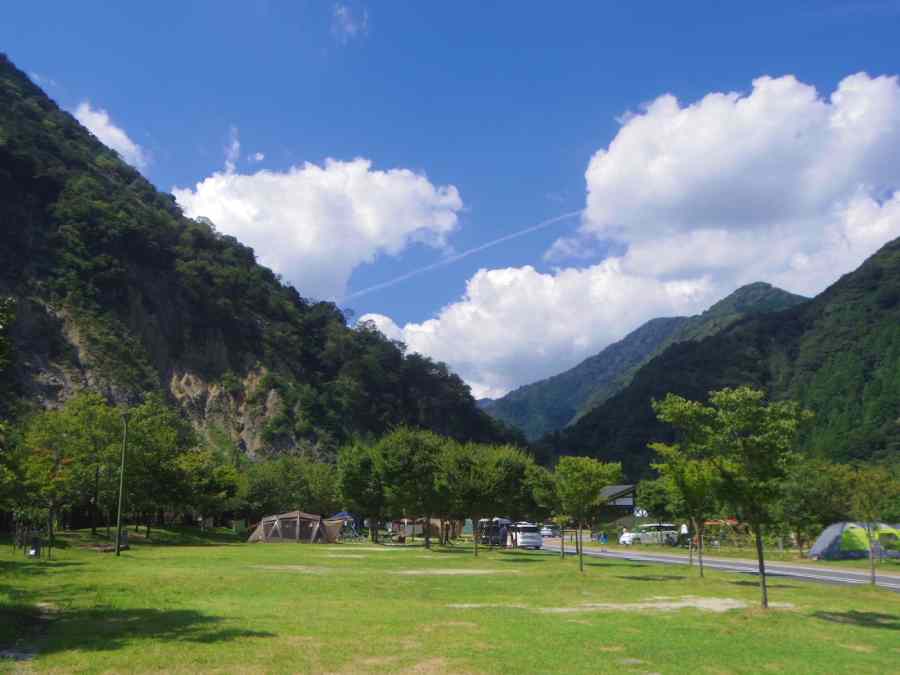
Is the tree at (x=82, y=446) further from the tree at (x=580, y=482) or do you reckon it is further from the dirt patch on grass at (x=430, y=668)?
the dirt patch on grass at (x=430, y=668)

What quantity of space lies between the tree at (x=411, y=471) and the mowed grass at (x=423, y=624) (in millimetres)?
22291

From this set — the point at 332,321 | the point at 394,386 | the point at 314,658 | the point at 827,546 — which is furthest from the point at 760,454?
the point at 332,321

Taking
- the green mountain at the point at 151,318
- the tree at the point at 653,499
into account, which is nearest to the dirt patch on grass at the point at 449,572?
the tree at the point at 653,499

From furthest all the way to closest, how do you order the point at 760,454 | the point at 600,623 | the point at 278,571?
the point at 278,571
the point at 760,454
the point at 600,623

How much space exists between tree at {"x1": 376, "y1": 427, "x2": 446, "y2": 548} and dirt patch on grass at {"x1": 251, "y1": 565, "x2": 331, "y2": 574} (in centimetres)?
1732

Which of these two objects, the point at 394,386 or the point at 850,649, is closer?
the point at 850,649

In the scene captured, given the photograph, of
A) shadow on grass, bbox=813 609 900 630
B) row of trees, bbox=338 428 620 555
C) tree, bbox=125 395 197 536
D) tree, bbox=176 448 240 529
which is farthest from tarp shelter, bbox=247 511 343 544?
shadow on grass, bbox=813 609 900 630

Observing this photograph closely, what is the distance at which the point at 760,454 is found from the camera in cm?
1928

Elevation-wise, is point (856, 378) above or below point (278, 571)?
above

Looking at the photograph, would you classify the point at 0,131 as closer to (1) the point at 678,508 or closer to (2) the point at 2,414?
(2) the point at 2,414

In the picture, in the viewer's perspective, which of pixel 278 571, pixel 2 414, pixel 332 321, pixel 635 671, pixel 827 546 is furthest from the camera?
pixel 332 321

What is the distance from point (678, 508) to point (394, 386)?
115 metres

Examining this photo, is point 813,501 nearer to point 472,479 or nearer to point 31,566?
point 472,479

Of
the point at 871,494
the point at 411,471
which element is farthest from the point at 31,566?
the point at 871,494
